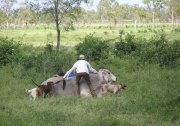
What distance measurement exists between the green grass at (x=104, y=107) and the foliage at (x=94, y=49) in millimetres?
3655

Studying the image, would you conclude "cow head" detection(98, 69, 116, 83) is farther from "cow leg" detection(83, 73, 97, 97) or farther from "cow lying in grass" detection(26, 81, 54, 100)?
"cow lying in grass" detection(26, 81, 54, 100)

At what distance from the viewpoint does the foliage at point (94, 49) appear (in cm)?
1783

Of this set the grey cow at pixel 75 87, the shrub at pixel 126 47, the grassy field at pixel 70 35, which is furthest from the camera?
the grassy field at pixel 70 35

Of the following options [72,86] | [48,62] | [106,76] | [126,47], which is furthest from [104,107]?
[126,47]

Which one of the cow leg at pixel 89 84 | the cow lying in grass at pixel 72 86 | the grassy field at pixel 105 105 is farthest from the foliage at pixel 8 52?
the cow leg at pixel 89 84

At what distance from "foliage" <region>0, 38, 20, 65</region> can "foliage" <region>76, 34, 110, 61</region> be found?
284cm

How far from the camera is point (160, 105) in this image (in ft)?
32.0

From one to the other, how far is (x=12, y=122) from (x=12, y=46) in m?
9.85

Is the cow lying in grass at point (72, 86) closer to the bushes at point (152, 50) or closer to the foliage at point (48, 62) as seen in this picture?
the foliage at point (48, 62)

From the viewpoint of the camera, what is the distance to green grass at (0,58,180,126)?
8633mm

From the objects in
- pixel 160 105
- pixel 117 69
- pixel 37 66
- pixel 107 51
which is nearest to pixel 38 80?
pixel 37 66

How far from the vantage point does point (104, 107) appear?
10016mm

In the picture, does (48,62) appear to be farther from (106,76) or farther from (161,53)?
(161,53)

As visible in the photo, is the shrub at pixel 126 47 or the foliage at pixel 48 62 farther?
the shrub at pixel 126 47
